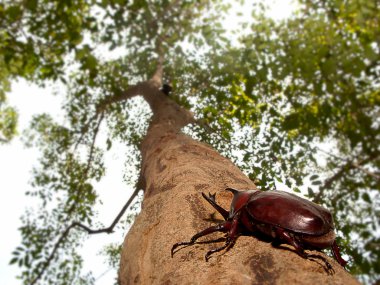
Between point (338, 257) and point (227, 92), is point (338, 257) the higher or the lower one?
the lower one

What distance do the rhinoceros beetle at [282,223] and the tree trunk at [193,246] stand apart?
39mm

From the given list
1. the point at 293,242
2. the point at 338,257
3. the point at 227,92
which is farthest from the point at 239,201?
the point at 227,92

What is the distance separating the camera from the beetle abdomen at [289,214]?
1022 mm

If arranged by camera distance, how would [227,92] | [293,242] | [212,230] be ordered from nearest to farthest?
[293,242]
[212,230]
[227,92]

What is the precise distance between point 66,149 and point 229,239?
7.53 meters

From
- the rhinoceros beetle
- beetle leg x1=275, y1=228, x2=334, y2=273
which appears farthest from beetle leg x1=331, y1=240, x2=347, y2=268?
beetle leg x1=275, y1=228, x2=334, y2=273

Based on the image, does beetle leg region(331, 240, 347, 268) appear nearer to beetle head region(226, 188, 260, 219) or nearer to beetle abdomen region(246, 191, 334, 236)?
beetle abdomen region(246, 191, 334, 236)

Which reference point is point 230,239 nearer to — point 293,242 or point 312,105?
point 293,242

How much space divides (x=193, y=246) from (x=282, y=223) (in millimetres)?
353

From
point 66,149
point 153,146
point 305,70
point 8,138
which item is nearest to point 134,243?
point 153,146

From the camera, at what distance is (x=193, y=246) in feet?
3.88

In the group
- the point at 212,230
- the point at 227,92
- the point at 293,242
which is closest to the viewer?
the point at 293,242

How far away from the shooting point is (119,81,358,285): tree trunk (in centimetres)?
94

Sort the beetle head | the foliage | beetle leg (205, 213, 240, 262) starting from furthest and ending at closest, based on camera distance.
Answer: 1. the foliage
2. the beetle head
3. beetle leg (205, 213, 240, 262)
